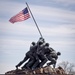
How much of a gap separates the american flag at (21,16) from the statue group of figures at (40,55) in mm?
2333

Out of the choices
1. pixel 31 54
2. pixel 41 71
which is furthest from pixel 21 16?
pixel 41 71

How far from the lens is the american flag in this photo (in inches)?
1305

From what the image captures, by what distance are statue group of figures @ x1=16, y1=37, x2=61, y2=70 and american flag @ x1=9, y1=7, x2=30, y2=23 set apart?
233 centimetres

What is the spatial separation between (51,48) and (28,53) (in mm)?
2062

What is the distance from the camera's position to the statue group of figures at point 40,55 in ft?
106

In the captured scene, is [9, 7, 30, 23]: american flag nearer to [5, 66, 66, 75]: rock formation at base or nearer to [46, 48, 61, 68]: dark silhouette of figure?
[46, 48, 61, 68]: dark silhouette of figure

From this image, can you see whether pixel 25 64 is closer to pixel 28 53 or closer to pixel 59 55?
pixel 28 53

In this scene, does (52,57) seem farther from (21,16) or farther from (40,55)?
(21,16)

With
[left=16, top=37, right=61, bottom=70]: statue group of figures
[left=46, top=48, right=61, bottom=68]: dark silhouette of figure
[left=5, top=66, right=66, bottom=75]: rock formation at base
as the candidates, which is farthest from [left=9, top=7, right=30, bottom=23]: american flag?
[left=5, top=66, right=66, bottom=75]: rock formation at base

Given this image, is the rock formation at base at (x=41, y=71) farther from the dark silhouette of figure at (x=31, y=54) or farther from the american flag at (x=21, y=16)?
the american flag at (x=21, y=16)

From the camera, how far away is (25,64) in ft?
109

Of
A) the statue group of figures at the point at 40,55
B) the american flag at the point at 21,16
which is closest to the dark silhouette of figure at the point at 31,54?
the statue group of figures at the point at 40,55

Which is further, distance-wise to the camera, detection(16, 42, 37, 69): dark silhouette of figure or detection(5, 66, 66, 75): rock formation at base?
detection(16, 42, 37, 69): dark silhouette of figure

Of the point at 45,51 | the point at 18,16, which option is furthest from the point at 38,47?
the point at 18,16
